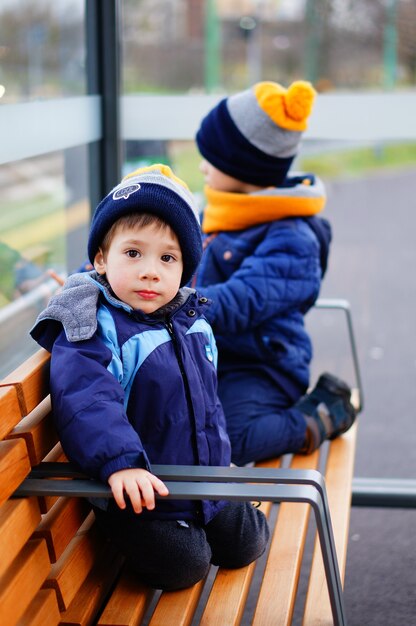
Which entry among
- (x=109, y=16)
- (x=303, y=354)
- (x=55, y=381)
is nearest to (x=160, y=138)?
(x=109, y=16)

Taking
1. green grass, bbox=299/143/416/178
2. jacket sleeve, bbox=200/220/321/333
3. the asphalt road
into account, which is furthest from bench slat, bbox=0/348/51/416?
green grass, bbox=299/143/416/178

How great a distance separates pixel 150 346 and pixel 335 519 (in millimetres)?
857

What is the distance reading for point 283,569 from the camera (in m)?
2.40

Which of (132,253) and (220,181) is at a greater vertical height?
(132,253)

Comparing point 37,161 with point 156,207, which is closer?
point 156,207

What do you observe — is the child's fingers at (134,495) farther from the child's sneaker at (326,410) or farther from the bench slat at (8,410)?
the child's sneaker at (326,410)

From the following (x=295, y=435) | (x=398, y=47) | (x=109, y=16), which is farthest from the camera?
(x=398, y=47)

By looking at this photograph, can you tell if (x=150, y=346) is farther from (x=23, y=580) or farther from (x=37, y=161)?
(x=37, y=161)

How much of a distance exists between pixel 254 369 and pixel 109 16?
1.59 metres

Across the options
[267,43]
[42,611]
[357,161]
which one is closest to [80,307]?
[42,611]

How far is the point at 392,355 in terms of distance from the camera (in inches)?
247

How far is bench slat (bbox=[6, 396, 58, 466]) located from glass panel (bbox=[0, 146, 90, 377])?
115 cm

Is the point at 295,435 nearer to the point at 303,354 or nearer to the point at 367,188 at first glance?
the point at 303,354

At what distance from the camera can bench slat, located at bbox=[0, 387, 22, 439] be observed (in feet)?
5.85
